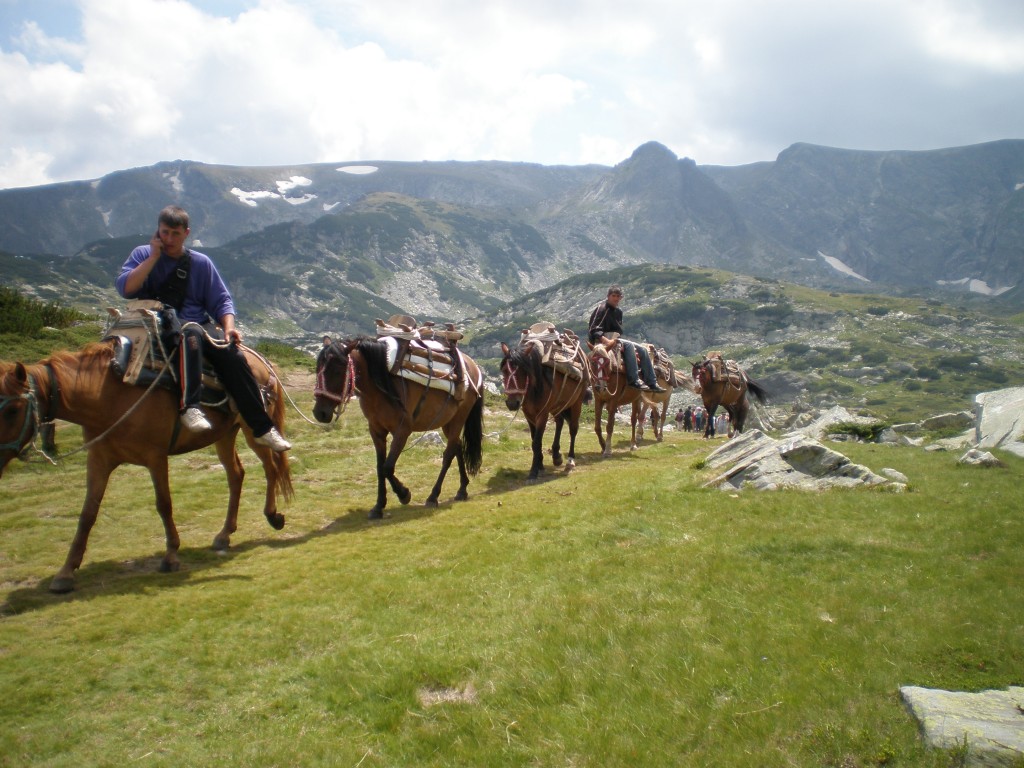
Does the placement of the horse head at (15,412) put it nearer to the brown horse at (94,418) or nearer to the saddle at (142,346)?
the brown horse at (94,418)

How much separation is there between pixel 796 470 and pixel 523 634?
335 inches

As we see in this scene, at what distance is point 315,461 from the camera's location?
55.0ft

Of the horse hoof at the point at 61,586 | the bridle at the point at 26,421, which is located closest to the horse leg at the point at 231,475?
the horse hoof at the point at 61,586

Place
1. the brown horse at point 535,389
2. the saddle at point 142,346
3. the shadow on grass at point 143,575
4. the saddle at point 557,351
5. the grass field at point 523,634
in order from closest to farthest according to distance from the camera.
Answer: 1. the grass field at point 523,634
2. the shadow on grass at point 143,575
3. the saddle at point 142,346
4. the brown horse at point 535,389
5. the saddle at point 557,351

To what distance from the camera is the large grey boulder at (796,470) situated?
1188cm

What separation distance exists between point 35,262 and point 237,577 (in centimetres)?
21255

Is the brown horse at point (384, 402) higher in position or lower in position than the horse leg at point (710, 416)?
higher

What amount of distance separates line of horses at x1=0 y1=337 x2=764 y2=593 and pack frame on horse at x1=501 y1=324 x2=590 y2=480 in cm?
3

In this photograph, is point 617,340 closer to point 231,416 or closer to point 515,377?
point 515,377

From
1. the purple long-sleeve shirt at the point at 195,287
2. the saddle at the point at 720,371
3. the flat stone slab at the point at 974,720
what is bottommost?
the flat stone slab at the point at 974,720

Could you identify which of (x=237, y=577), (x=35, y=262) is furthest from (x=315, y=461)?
(x=35, y=262)

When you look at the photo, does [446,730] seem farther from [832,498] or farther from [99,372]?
[832,498]

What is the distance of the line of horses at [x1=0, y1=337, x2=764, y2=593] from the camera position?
7642mm

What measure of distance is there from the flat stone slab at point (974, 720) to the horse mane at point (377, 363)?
9429 millimetres
